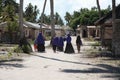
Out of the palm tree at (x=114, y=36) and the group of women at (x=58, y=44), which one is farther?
the group of women at (x=58, y=44)

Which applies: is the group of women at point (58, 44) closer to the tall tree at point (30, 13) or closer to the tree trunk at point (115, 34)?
the tree trunk at point (115, 34)

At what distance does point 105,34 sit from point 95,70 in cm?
2734

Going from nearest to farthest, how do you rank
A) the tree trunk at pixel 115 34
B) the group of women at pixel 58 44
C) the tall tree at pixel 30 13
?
the tree trunk at pixel 115 34
the group of women at pixel 58 44
the tall tree at pixel 30 13

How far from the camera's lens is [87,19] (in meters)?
110

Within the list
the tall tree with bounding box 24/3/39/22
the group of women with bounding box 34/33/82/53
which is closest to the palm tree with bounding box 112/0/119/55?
the group of women with bounding box 34/33/82/53

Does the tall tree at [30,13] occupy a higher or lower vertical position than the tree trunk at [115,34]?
higher

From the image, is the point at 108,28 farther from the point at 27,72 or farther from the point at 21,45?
the point at 27,72

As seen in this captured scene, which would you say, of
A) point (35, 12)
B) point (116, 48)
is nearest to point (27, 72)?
point (116, 48)

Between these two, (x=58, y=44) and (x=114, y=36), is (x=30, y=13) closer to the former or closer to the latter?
(x=58, y=44)

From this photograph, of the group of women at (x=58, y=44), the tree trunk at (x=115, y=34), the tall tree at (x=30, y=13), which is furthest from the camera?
the tall tree at (x=30, y=13)

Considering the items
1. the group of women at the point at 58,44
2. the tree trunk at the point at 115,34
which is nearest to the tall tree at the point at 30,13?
the group of women at the point at 58,44

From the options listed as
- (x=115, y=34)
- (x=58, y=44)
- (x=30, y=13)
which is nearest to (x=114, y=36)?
(x=115, y=34)

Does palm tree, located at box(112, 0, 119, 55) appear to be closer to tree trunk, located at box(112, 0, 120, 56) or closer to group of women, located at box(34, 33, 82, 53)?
tree trunk, located at box(112, 0, 120, 56)

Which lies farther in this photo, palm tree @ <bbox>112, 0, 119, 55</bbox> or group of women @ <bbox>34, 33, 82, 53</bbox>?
group of women @ <bbox>34, 33, 82, 53</bbox>
